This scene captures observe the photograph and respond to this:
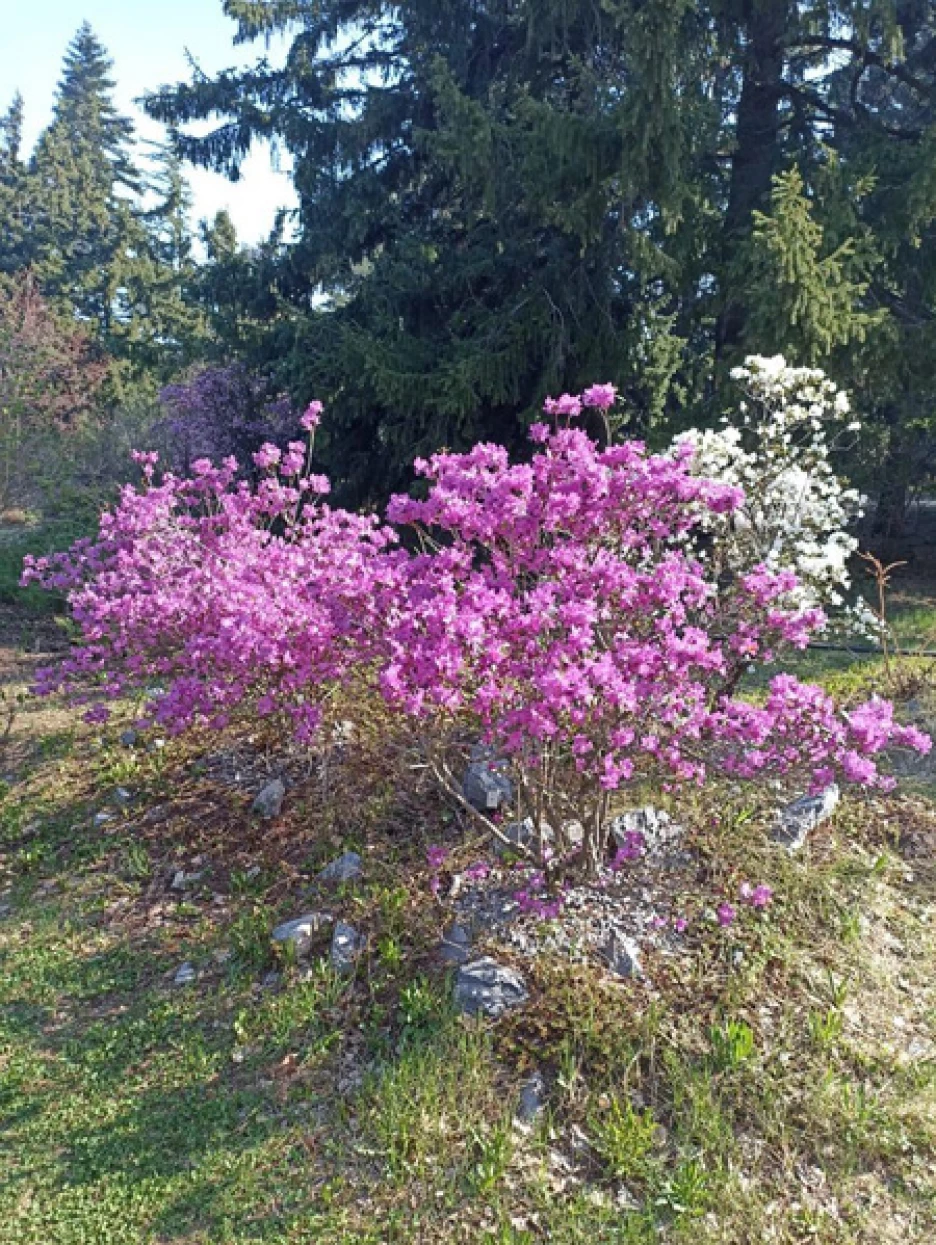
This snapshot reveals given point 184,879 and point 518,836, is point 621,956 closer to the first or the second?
point 518,836

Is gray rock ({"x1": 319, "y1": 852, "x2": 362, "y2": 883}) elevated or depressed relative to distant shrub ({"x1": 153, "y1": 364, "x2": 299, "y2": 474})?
depressed

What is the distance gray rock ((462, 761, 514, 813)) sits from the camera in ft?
11.3

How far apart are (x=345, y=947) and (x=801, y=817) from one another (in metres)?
1.81

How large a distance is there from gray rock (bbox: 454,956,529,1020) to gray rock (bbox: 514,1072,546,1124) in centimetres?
20

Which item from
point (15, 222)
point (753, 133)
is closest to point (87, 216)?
point (15, 222)

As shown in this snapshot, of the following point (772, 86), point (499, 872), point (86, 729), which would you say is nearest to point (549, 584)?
point (499, 872)

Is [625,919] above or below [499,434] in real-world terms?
below

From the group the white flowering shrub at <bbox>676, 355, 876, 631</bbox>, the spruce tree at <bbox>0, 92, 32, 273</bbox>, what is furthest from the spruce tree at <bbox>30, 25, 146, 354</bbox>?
the white flowering shrub at <bbox>676, 355, 876, 631</bbox>

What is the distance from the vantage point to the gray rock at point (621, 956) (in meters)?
2.71

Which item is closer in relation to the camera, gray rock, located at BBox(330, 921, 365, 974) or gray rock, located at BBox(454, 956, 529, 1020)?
gray rock, located at BBox(454, 956, 529, 1020)

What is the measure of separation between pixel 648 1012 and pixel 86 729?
363 centimetres

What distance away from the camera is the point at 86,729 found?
498 cm

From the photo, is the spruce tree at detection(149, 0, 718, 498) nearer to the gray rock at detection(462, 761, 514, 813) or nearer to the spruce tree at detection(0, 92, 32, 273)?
the gray rock at detection(462, 761, 514, 813)

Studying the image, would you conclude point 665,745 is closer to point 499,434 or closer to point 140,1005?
point 140,1005
